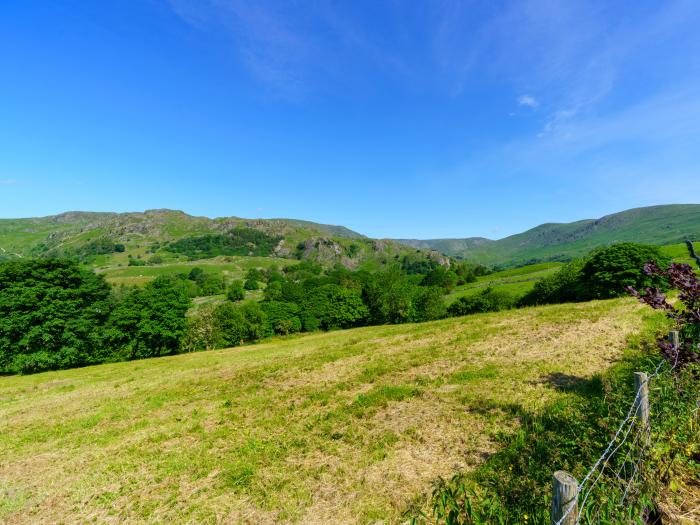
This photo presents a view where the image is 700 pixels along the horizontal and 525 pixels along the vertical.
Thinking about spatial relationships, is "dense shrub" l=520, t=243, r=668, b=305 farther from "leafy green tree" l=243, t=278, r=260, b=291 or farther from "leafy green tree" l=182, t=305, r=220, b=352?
"leafy green tree" l=243, t=278, r=260, b=291

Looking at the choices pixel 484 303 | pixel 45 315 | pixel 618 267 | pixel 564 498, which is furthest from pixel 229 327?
pixel 618 267

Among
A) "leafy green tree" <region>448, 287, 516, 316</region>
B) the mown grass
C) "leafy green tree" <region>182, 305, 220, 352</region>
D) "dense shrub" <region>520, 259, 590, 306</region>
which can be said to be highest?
the mown grass

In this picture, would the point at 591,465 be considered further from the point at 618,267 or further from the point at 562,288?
the point at 562,288

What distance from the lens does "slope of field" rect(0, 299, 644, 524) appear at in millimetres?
7910

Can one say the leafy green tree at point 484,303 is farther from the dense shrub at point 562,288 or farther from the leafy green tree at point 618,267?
the leafy green tree at point 618,267

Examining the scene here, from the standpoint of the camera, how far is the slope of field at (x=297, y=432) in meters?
7.91

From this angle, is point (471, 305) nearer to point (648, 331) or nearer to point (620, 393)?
point (648, 331)

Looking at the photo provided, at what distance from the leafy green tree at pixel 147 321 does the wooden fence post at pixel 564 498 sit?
60029 mm

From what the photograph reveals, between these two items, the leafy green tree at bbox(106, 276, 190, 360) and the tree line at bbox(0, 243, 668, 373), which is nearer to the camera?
the tree line at bbox(0, 243, 668, 373)

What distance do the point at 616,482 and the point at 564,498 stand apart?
2.71 metres

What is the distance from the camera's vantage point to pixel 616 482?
509 cm

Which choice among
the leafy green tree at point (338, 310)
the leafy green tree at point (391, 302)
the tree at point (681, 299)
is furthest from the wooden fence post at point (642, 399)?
the leafy green tree at point (338, 310)

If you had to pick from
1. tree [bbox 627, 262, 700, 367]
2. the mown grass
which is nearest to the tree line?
tree [bbox 627, 262, 700, 367]

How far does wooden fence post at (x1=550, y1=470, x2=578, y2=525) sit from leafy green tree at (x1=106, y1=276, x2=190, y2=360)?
6003 cm
